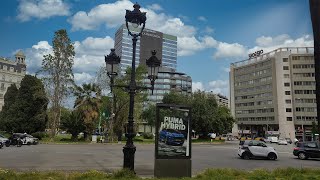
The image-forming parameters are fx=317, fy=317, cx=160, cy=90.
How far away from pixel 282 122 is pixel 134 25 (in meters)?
96.4

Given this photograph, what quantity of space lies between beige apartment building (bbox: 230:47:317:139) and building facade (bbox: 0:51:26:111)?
8842 cm

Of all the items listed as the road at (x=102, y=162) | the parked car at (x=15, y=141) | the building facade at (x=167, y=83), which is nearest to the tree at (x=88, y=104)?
the parked car at (x=15, y=141)

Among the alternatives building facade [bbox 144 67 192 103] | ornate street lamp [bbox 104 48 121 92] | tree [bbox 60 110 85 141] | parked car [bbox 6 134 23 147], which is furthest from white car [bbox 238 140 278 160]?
building facade [bbox 144 67 192 103]

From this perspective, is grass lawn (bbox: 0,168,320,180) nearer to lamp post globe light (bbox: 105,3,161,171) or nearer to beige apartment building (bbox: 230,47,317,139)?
lamp post globe light (bbox: 105,3,161,171)

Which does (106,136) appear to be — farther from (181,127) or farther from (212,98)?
(181,127)

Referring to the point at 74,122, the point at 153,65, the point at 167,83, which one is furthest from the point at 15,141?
the point at 167,83

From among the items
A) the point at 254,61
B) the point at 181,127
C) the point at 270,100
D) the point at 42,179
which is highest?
the point at 254,61

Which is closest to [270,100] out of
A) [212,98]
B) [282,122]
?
[282,122]

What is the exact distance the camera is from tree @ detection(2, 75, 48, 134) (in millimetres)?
52469

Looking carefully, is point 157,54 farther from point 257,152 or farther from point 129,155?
point 129,155

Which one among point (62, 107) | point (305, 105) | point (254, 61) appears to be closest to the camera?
point (62, 107)

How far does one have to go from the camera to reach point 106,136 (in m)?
50.8

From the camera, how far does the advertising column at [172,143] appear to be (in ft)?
38.4

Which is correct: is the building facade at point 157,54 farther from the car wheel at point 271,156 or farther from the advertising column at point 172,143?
the advertising column at point 172,143
